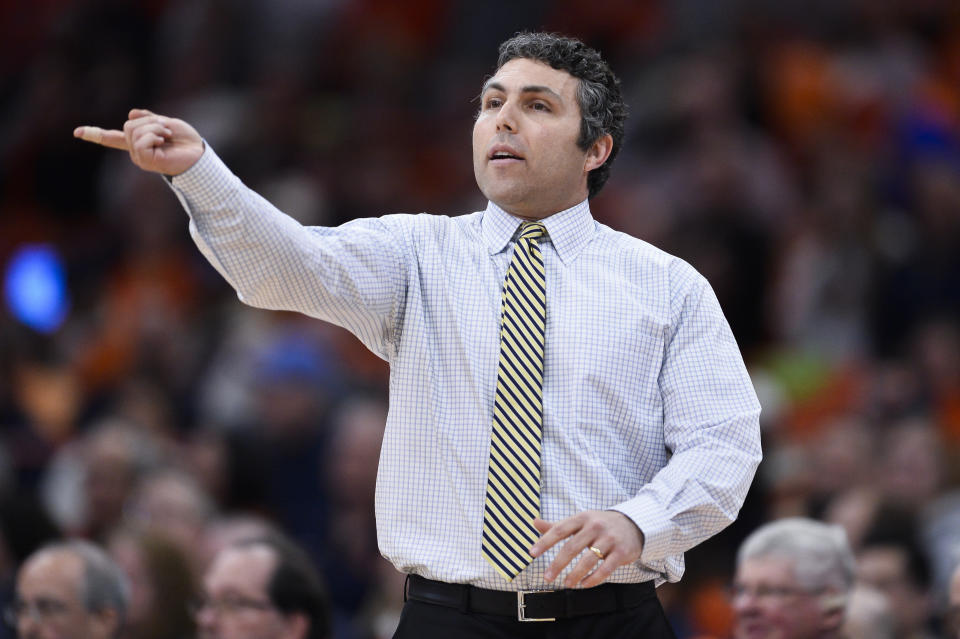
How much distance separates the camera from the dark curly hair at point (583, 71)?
10.9 ft

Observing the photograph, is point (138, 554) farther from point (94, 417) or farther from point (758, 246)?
point (758, 246)

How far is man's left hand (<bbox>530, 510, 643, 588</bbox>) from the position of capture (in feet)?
9.09

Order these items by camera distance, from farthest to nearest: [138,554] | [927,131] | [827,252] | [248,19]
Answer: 1. [248,19]
2. [927,131]
3. [827,252]
4. [138,554]

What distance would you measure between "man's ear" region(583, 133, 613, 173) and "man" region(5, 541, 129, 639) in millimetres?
2129

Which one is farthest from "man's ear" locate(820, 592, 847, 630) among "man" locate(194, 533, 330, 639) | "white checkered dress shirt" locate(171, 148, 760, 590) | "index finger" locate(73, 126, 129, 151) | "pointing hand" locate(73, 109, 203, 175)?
"index finger" locate(73, 126, 129, 151)

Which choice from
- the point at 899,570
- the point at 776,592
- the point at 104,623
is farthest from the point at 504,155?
the point at 899,570

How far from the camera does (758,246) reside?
762cm

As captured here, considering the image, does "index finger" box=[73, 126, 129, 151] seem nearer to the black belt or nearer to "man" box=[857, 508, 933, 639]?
the black belt

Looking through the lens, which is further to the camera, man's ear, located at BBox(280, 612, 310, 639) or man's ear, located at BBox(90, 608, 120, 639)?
man's ear, located at BBox(90, 608, 120, 639)

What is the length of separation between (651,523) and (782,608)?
151 centimetres

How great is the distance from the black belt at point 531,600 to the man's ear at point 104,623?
179 centimetres

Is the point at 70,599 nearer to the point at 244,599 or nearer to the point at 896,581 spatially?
the point at 244,599

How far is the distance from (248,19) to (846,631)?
6.71 meters

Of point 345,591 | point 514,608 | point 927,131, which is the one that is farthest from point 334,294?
point 927,131
